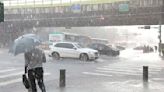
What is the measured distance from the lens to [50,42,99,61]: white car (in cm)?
3256

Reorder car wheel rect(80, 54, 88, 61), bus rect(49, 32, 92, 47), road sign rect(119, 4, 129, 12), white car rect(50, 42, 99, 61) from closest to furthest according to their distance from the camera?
car wheel rect(80, 54, 88, 61) < white car rect(50, 42, 99, 61) < road sign rect(119, 4, 129, 12) < bus rect(49, 32, 92, 47)

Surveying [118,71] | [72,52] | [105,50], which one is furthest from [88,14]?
[118,71]

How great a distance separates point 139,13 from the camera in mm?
62719

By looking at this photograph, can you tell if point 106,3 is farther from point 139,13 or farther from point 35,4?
point 35,4

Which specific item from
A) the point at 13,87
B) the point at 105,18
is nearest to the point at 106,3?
the point at 105,18

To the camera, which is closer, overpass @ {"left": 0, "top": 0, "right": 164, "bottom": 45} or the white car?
the white car

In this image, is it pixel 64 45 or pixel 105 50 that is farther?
pixel 105 50

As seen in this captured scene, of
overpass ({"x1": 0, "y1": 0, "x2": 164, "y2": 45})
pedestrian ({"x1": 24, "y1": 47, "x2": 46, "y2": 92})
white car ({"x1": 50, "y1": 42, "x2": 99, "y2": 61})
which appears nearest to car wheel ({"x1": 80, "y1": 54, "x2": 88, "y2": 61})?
white car ({"x1": 50, "y1": 42, "x2": 99, "y2": 61})

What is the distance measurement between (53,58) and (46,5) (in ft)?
133

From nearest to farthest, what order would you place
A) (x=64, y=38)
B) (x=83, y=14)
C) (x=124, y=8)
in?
(x=124, y=8) → (x=83, y=14) → (x=64, y=38)

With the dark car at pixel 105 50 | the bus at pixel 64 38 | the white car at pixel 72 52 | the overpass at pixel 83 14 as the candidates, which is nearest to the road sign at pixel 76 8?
the overpass at pixel 83 14

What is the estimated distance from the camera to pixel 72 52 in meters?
33.1

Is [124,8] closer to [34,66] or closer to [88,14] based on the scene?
[88,14]

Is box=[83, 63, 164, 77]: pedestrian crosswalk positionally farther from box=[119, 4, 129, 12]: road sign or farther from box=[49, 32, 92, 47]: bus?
box=[49, 32, 92, 47]: bus
